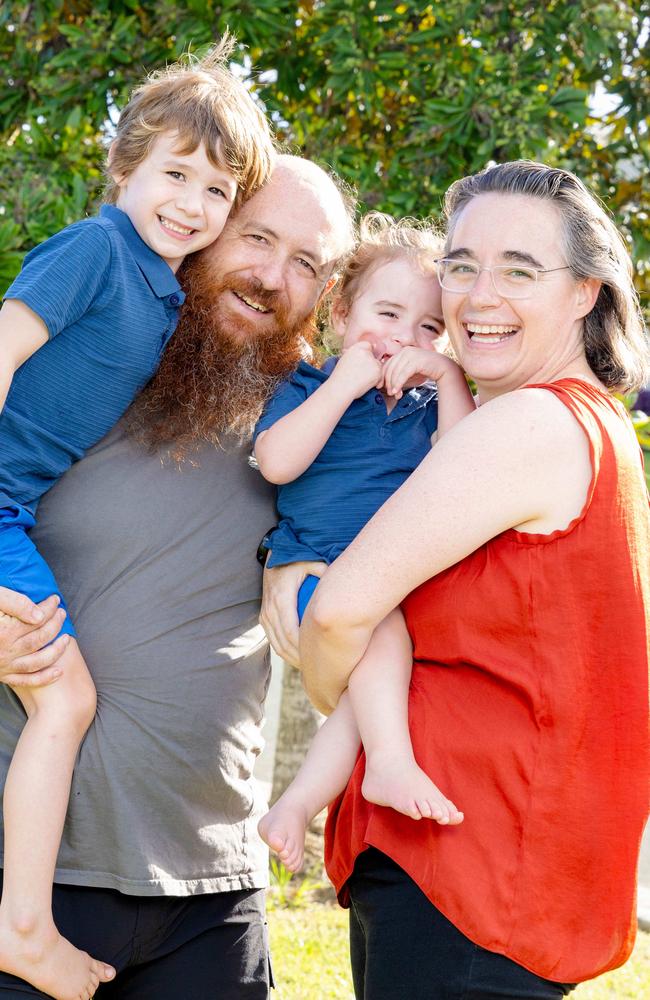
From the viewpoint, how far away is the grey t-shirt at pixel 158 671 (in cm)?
242

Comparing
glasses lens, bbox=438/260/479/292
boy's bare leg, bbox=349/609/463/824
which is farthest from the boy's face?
boy's bare leg, bbox=349/609/463/824

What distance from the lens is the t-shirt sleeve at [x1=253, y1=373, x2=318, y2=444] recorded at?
273cm

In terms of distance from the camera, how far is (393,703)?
7.00ft

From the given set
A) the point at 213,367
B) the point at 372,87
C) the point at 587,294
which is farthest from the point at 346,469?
the point at 372,87

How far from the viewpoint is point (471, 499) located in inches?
77.0

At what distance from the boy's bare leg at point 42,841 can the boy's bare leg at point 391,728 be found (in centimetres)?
62

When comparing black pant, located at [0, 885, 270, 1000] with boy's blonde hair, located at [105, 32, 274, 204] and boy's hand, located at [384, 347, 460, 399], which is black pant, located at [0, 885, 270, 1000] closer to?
boy's hand, located at [384, 347, 460, 399]

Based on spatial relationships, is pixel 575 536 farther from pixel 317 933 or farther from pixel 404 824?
pixel 317 933

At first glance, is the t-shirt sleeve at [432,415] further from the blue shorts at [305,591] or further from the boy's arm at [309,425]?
the blue shorts at [305,591]

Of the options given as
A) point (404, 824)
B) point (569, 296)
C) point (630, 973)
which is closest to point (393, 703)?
point (404, 824)

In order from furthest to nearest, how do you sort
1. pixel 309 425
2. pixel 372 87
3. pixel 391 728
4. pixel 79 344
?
pixel 372 87
pixel 309 425
pixel 79 344
pixel 391 728

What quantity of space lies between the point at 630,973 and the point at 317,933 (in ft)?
4.64

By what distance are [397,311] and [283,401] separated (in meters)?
0.40

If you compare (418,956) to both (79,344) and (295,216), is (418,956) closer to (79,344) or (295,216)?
(79,344)
